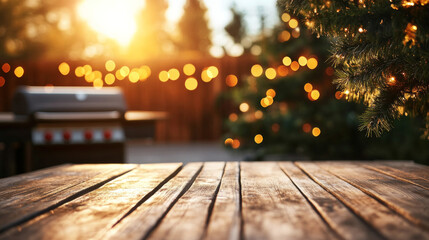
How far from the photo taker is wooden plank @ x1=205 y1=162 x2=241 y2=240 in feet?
2.96

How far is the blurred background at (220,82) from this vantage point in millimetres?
5043

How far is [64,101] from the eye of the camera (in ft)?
12.5

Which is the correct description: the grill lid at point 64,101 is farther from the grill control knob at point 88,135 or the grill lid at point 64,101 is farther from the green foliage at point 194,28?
the green foliage at point 194,28

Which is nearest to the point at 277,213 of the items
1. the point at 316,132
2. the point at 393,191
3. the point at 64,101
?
the point at 393,191

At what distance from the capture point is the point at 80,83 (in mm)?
9836

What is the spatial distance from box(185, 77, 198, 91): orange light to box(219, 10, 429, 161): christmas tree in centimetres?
366

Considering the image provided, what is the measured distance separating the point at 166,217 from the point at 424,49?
917 millimetres

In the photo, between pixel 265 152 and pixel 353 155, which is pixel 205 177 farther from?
pixel 353 155

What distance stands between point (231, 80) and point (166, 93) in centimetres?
161

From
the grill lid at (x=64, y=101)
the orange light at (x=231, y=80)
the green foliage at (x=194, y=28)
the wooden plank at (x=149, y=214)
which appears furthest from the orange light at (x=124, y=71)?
the green foliage at (x=194, y=28)

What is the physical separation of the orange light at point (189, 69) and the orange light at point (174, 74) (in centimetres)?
18

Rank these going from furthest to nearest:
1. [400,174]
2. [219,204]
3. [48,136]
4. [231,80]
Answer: [231,80], [48,136], [400,174], [219,204]

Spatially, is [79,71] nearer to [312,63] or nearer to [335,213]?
[312,63]

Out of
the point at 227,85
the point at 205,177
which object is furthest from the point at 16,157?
the point at 227,85
